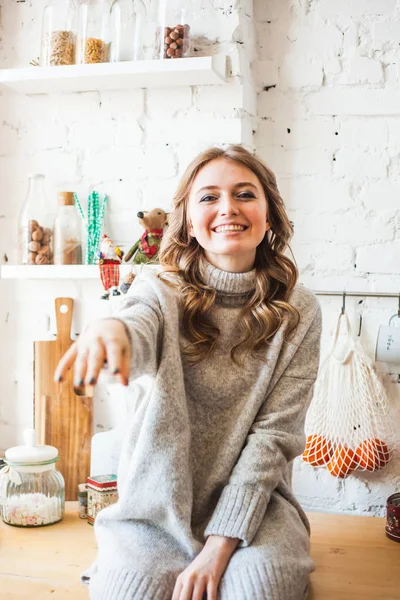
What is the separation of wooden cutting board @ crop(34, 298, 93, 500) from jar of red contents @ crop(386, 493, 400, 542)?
80 centimetres

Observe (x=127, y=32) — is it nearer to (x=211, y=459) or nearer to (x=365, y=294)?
(x=365, y=294)

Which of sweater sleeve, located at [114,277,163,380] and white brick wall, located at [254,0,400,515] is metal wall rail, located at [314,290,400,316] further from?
sweater sleeve, located at [114,277,163,380]

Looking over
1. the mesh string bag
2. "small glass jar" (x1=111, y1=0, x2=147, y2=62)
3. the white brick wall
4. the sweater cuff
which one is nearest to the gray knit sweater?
the sweater cuff

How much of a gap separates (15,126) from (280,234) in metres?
0.93

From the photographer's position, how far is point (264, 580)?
1.27m

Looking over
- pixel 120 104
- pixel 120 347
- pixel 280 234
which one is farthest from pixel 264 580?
pixel 120 104

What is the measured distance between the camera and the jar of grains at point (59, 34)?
195 centimetres

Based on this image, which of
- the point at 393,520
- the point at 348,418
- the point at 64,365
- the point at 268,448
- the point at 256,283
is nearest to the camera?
the point at 64,365

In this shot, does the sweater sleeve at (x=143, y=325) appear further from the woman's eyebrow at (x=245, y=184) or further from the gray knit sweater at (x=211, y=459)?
the woman's eyebrow at (x=245, y=184)

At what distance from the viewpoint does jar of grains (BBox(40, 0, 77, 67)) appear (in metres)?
1.95

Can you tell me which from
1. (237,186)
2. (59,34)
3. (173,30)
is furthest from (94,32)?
(237,186)

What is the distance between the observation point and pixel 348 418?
6.14 ft

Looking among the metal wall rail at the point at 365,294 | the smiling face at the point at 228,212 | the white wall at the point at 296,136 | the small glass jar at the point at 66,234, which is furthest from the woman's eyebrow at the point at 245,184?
the small glass jar at the point at 66,234

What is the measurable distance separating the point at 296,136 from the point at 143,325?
95 centimetres
